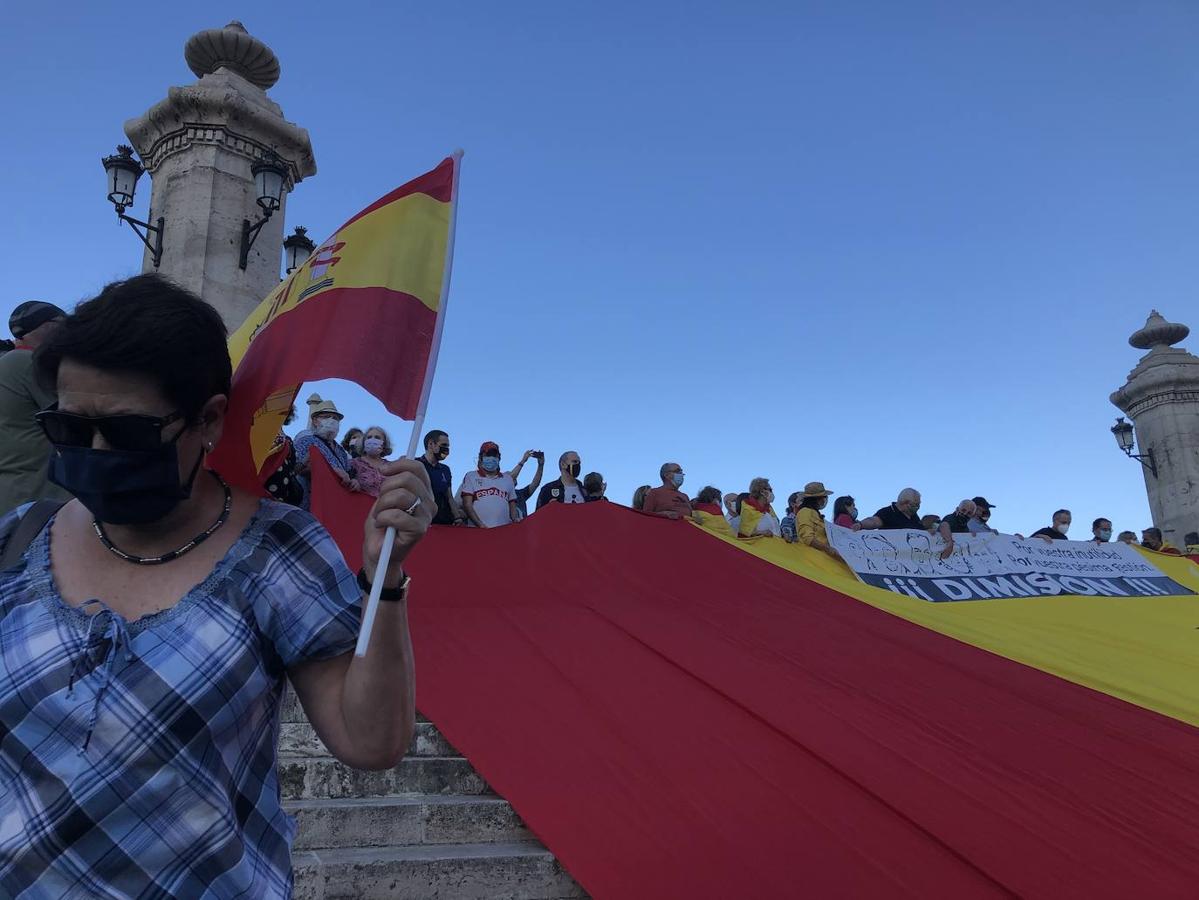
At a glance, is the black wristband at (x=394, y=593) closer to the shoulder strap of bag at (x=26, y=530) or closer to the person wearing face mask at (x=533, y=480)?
the shoulder strap of bag at (x=26, y=530)

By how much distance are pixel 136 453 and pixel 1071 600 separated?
938cm

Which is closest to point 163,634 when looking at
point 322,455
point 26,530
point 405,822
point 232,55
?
point 26,530

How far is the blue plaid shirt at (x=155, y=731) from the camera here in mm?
1119

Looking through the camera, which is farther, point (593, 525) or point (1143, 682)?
point (593, 525)

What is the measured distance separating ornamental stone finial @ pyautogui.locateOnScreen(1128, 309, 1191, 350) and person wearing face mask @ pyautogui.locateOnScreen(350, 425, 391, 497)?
18163 millimetres

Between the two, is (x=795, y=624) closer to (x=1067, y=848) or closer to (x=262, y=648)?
(x=1067, y=848)

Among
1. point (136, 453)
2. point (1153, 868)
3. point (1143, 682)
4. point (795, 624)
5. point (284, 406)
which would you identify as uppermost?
point (284, 406)

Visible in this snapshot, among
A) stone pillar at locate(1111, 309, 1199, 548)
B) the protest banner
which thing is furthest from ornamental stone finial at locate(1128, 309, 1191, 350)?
the protest banner

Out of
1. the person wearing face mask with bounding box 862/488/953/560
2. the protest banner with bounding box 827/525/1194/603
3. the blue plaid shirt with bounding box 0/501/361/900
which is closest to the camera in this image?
the blue plaid shirt with bounding box 0/501/361/900

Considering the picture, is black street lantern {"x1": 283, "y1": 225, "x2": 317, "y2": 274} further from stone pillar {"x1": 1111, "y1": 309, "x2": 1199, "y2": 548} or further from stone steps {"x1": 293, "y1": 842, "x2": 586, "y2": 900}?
stone pillar {"x1": 1111, "y1": 309, "x2": 1199, "y2": 548}

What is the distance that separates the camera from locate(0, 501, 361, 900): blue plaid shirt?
1.12 m

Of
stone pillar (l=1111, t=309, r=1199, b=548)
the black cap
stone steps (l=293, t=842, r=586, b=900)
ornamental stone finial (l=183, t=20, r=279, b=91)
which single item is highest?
ornamental stone finial (l=183, t=20, r=279, b=91)

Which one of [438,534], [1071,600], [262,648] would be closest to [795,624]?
[438,534]

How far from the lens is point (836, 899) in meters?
2.86
